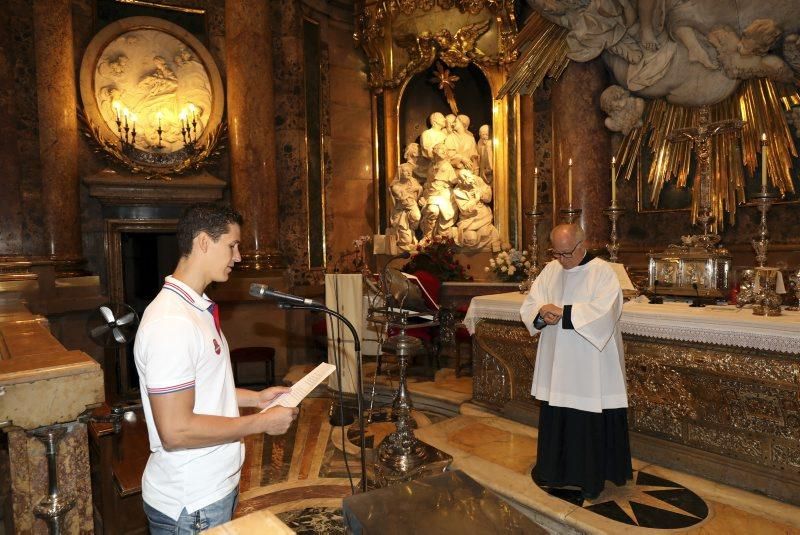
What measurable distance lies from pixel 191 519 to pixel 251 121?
7.47m

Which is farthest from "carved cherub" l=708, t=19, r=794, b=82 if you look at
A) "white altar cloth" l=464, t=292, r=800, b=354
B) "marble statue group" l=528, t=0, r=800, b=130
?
"white altar cloth" l=464, t=292, r=800, b=354

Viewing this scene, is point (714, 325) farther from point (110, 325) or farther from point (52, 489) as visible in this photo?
point (110, 325)

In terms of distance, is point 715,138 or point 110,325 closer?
point 110,325

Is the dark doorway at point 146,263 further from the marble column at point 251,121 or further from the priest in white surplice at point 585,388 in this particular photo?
the priest in white surplice at point 585,388

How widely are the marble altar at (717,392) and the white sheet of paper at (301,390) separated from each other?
124 inches

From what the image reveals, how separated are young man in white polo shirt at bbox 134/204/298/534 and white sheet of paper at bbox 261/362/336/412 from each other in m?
0.06

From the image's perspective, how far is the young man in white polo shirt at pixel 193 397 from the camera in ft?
5.61

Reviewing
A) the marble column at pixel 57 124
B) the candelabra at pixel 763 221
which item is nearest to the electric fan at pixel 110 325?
the marble column at pixel 57 124

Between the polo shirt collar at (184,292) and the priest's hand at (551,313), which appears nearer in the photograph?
the polo shirt collar at (184,292)

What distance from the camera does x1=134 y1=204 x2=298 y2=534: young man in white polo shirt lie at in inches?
67.3

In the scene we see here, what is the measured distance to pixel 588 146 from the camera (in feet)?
21.8

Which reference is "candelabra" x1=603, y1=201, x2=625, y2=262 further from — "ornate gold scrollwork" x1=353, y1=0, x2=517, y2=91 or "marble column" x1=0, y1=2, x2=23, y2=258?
"marble column" x1=0, y1=2, x2=23, y2=258

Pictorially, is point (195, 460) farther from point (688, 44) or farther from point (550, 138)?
point (550, 138)

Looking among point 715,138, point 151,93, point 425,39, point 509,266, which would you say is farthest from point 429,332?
point 151,93
